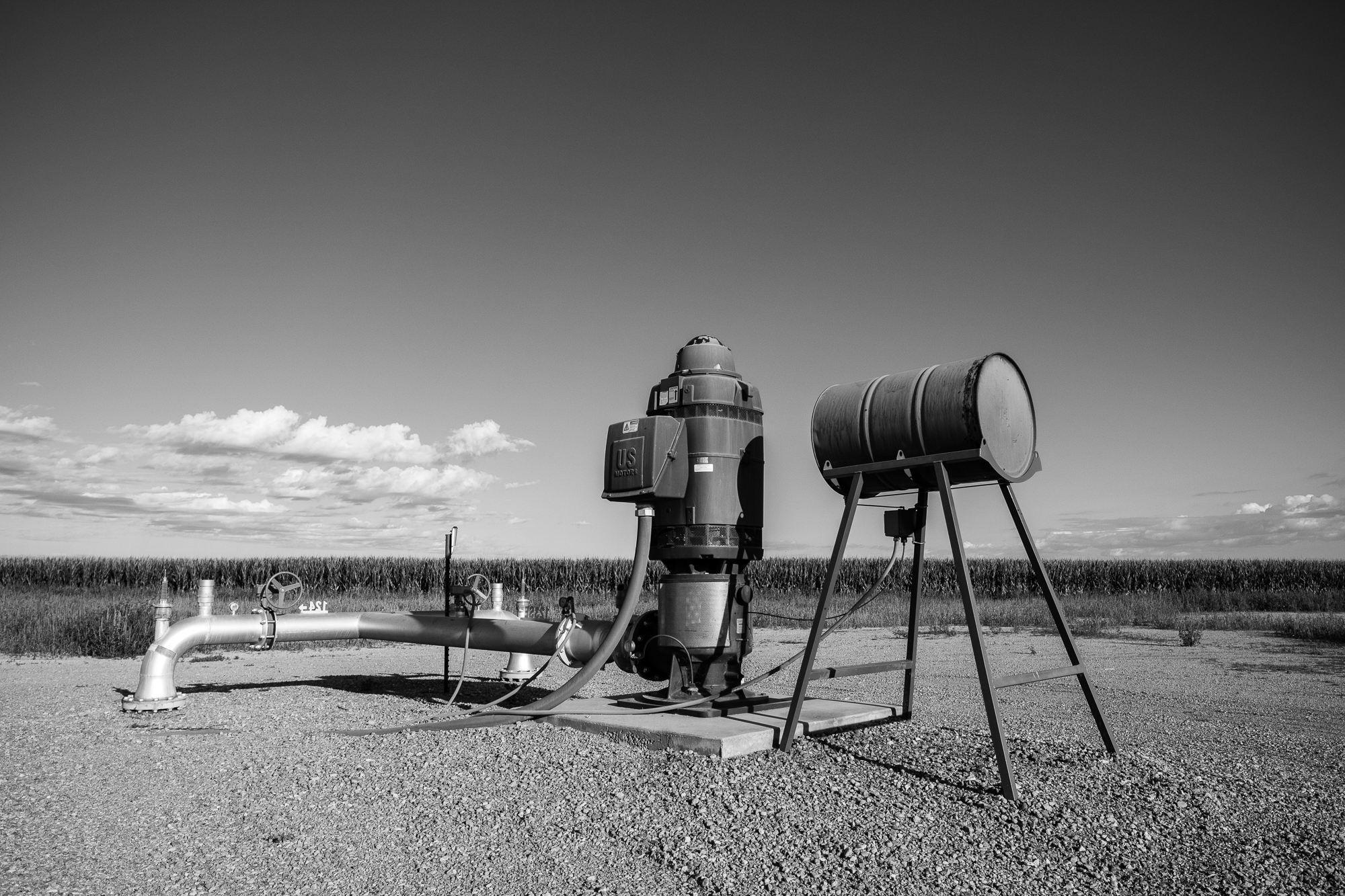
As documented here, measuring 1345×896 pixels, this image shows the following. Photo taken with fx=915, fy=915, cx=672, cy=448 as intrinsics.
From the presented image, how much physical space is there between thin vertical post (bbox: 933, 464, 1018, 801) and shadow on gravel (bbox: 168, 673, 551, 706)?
5041 mm

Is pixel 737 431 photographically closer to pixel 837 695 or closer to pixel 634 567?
pixel 634 567

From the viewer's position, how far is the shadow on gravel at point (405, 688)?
9.37 metres

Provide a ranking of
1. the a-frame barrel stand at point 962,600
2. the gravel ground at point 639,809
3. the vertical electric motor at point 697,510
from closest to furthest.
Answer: the gravel ground at point 639,809
the a-frame barrel stand at point 962,600
the vertical electric motor at point 697,510

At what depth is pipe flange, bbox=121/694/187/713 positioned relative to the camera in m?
7.99

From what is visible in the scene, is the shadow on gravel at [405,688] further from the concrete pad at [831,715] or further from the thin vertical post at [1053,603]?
the thin vertical post at [1053,603]

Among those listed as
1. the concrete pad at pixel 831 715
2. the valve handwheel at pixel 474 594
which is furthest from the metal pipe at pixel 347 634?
the concrete pad at pixel 831 715

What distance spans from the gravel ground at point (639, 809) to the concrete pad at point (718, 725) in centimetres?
14

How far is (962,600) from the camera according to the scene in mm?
6289

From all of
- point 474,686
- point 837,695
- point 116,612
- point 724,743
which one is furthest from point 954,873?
point 116,612

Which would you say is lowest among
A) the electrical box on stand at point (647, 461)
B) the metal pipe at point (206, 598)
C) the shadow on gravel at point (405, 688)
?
the shadow on gravel at point (405, 688)

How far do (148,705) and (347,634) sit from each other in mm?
1756

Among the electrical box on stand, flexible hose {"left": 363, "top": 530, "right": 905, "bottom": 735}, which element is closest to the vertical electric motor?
the electrical box on stand

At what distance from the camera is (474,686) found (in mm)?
10344

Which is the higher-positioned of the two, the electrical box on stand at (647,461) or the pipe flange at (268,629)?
the electrical box on stand at (647,461)
